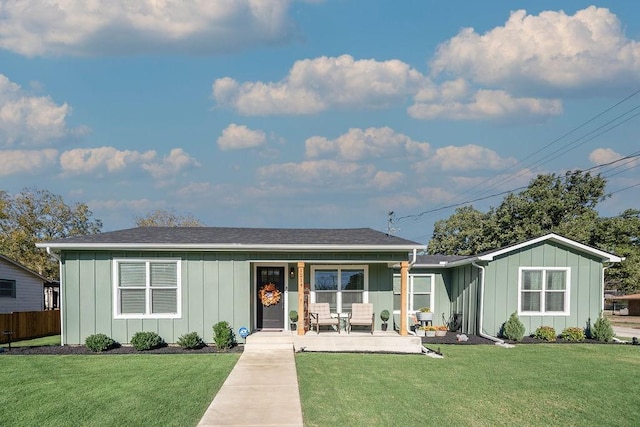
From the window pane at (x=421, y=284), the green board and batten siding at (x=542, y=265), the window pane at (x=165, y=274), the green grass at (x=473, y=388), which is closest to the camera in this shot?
the green grass at (x=473, y=388)

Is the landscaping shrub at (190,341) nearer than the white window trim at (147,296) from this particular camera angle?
Yes

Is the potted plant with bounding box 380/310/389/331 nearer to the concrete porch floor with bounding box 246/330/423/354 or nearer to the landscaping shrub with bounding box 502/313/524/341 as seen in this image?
the concrete porch floor with bounding box 246/330/423/354

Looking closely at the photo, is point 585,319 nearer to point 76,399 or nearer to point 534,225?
point 76,399

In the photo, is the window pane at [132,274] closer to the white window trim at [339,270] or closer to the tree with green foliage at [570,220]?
the white window trim at [339,270]

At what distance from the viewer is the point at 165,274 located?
13.6 m

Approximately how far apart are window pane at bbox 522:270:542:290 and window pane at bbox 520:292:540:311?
0.59 ft

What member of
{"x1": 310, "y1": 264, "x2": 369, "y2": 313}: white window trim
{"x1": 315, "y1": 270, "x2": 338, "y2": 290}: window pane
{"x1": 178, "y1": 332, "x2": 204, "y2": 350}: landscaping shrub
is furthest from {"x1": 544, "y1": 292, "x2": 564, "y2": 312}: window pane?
{"x1": 178, "y1": 332, "x2": 204, "y2": 350}: landscaping shrub

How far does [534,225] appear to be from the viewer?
3331cm

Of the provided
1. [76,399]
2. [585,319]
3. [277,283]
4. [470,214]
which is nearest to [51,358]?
[76,399]

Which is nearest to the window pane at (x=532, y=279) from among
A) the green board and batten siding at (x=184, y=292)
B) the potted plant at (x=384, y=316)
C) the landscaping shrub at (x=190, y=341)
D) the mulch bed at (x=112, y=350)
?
the potted plant at (x=384, y=316)

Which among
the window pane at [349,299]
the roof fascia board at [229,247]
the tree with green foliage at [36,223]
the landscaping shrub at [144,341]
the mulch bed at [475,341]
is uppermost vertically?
the tree with green foliage at [36,223]

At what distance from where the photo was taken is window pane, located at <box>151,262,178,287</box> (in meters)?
13.6

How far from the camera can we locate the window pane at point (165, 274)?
1358cm

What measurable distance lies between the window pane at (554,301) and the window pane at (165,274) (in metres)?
10.7
